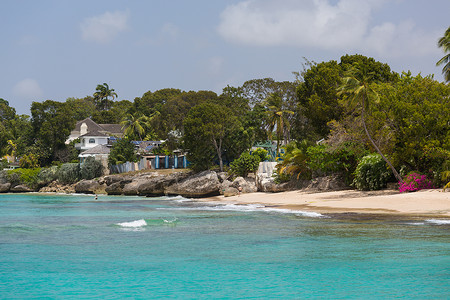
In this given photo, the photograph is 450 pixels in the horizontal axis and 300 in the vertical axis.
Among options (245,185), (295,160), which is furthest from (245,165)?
(295,160)

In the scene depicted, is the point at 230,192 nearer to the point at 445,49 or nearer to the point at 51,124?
the point at 445,49

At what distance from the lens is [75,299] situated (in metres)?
10.8

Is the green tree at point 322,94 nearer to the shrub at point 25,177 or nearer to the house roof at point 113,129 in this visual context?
the shrub at point 25,177

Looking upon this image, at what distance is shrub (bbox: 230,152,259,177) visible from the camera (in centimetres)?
5056

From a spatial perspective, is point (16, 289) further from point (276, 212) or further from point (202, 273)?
point (276, 212)

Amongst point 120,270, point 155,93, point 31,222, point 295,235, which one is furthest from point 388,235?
point 155,93

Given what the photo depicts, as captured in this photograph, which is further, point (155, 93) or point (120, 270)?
point (155, 93)

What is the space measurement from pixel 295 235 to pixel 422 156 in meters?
15.8

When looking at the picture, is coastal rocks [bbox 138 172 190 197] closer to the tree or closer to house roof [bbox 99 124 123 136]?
the tree

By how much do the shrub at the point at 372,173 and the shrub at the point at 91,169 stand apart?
44.6 metres

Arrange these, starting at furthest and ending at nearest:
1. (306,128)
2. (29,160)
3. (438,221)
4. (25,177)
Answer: (29,160), (25,177), (306,128), (438,221)

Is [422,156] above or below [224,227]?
above

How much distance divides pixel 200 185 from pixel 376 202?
1044 inches

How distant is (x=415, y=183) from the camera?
3069 centimetres
